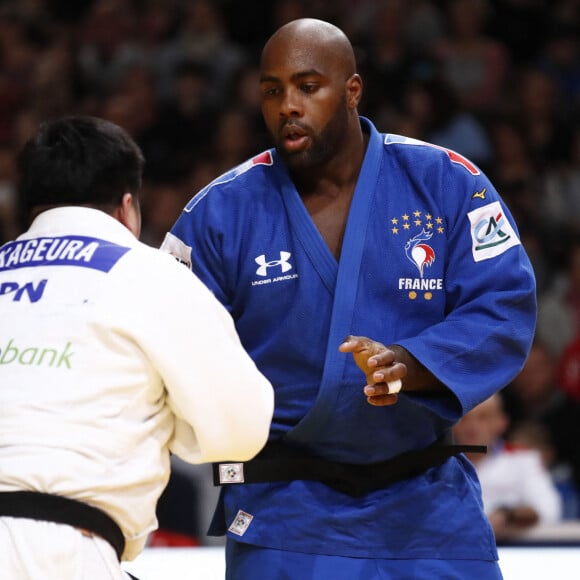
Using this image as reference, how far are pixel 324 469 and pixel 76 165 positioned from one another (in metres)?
0.99

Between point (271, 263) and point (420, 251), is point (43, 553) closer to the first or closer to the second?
point (271, 263)

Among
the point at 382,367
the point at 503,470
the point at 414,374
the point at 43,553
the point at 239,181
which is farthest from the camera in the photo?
the point at 503,470

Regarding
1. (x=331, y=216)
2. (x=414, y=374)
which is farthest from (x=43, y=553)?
(x=331, y=216)

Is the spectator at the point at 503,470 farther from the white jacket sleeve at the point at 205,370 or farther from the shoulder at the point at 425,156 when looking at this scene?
the white jacket sleeve at the point at 205,370

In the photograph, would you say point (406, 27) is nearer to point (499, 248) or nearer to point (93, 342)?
point (499, 248)

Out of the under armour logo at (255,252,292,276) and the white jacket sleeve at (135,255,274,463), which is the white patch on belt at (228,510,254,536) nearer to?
the white jacket sleeve at (135,255,274,463)

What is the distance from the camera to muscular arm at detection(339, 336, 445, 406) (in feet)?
9.02

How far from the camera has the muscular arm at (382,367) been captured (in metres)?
2.75

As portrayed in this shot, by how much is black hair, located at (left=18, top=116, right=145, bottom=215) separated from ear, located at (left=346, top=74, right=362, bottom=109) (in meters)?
0.69

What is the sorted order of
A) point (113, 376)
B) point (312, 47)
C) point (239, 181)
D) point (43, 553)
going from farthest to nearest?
point (239, 181), point (312, 47), point (113, 376), point (43, 553)

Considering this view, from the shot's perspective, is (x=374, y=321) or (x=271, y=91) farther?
(x=271, y=91)

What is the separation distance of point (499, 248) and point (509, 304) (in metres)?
0.15

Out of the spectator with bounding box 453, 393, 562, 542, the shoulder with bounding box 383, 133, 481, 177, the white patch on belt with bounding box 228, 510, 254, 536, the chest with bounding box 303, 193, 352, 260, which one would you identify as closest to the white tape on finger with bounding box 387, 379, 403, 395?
the chest with bounding box 303, 193, 352, 260

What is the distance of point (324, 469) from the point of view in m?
3.03
